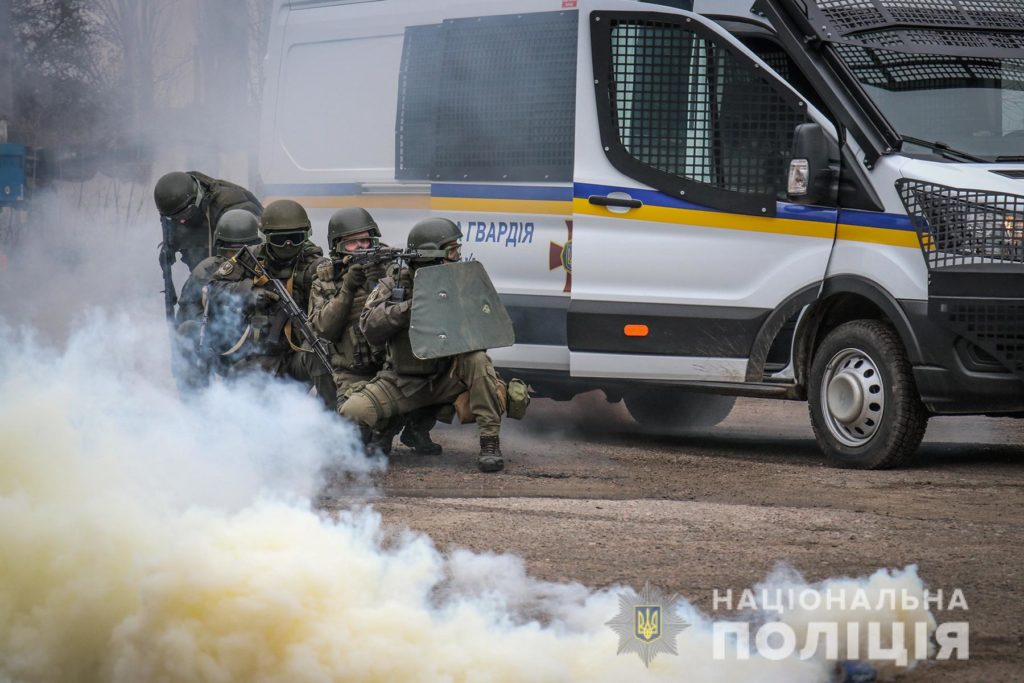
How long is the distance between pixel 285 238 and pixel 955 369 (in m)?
3.75

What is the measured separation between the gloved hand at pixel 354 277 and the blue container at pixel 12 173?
13.1 metres

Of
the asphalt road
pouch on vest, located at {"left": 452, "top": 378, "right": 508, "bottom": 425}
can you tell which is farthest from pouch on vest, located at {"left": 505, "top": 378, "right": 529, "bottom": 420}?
the asphalt road

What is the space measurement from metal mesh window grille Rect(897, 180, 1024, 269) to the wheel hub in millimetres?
677

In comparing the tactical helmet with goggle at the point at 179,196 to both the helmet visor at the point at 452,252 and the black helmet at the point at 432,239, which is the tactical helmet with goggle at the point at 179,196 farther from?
the helmet visor at the point at 452,252

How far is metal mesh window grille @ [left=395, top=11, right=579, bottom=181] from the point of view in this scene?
875cm

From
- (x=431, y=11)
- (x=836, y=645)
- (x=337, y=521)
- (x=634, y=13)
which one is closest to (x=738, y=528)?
(x=337, y=521)

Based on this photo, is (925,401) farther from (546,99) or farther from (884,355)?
(546,99)

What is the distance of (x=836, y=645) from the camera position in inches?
170

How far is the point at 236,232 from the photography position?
364 inches

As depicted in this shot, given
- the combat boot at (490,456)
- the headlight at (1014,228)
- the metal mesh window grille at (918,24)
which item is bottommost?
the combat boot at (490,456)

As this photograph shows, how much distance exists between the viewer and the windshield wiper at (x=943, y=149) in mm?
7703

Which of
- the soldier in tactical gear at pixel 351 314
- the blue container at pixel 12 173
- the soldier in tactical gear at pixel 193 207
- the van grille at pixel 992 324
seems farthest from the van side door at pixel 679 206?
the blue container at pixel 12 173

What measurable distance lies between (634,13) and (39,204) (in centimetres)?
1516

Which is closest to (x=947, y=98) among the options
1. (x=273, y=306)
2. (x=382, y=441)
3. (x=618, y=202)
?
(x=618, y=202)
